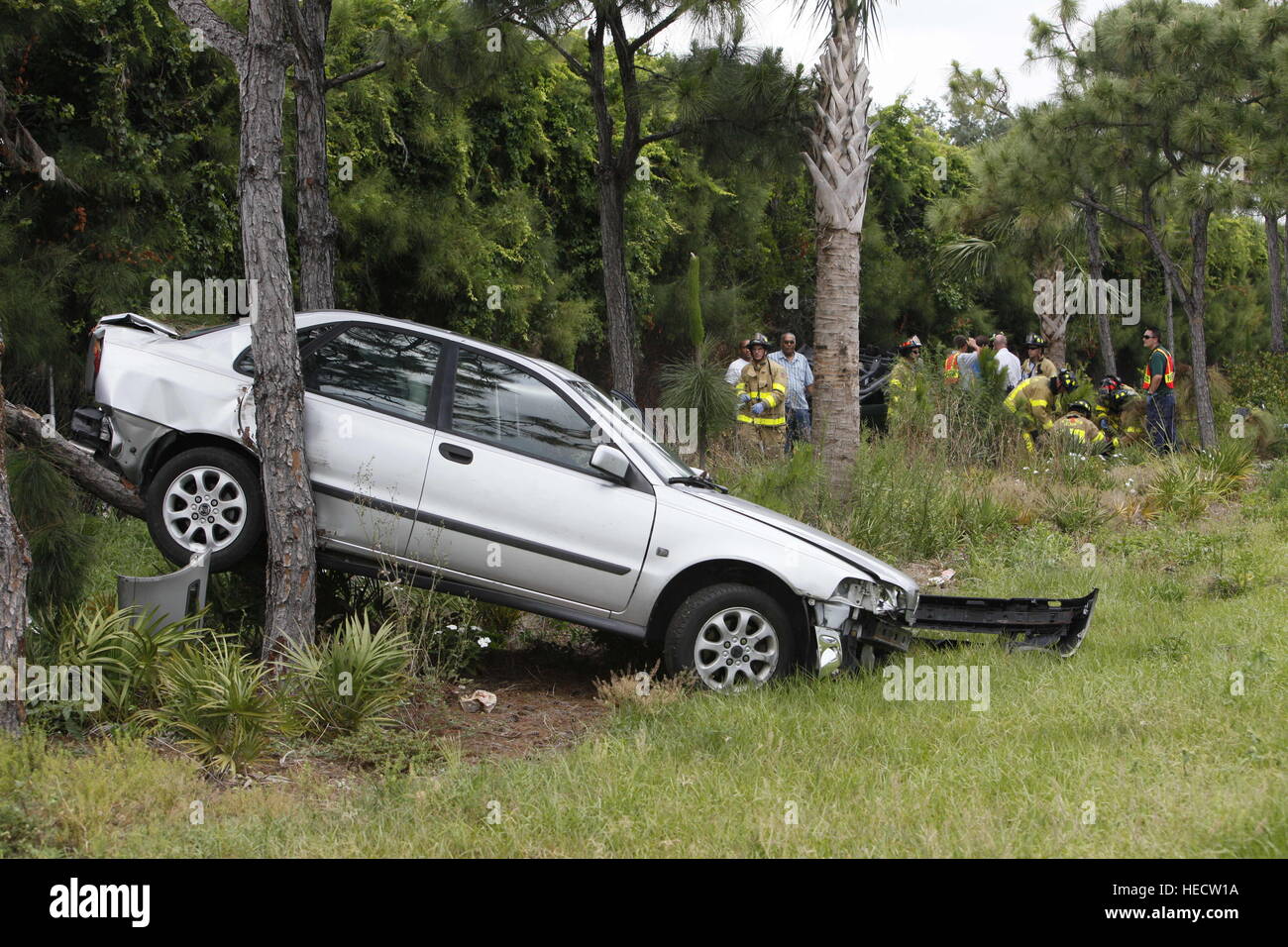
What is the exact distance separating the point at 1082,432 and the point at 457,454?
904 cm

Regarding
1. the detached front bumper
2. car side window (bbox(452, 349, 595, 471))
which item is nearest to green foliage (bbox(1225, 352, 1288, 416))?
the detached front bumper

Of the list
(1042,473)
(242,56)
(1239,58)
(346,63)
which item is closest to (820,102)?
(1042,473)

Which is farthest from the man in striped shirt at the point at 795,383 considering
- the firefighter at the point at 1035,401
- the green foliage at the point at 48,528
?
the green foliage at the point at 48,528

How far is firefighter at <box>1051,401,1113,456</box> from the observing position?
43.3ft

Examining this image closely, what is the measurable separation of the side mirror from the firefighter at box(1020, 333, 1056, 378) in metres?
10.3

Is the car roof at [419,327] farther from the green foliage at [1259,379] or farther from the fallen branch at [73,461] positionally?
the green foliage at [1259,379]

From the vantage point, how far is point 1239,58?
15.9m

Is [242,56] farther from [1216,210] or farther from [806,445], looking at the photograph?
[1216,210]

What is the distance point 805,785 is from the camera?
15.5 ft

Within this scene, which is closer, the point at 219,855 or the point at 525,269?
the point at 219,855

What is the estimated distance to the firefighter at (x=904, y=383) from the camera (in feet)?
41.7
